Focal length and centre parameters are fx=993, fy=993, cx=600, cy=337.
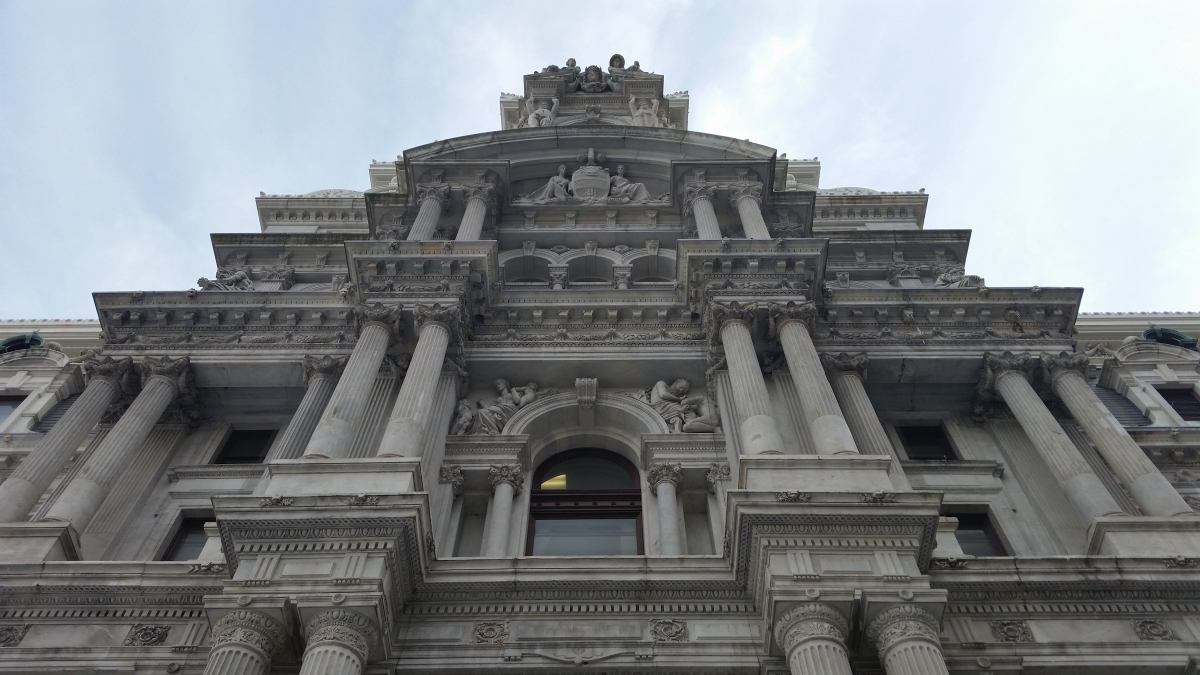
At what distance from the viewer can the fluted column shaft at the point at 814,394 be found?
16750 millimetres

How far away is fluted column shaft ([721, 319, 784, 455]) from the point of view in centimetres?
1675

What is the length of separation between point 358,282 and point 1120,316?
78.8ft

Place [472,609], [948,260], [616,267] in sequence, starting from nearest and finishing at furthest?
[472,609] < [616,267] < [948,260]

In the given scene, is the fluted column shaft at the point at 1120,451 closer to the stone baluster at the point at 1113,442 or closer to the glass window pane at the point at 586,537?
the stone baluster at the point at 1113,442

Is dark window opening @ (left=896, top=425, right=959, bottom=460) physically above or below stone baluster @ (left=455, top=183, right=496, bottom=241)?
below

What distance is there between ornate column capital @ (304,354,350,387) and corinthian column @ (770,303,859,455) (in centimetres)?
922

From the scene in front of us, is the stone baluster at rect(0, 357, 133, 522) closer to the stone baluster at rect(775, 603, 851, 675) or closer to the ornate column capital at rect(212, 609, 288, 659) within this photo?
the ornate column capital at rect(212, 609, 288, 659)

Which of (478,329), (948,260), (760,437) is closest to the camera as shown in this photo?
(760,437)

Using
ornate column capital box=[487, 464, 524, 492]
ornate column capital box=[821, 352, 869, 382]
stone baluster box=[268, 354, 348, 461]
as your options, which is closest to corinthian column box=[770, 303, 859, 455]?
ornate column capital box=[821, 352, 869, 382]

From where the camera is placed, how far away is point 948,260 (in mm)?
28344

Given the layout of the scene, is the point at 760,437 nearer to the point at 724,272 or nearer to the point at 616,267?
the point at 724,272

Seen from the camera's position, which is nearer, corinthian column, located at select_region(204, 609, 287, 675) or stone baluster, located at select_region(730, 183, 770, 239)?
corinthian column, located at select_region(204, 609, 287, 675)

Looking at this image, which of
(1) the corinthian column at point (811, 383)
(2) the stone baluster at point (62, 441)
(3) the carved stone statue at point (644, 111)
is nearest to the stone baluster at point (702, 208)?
(1) the corinthian column at point (811, 383)

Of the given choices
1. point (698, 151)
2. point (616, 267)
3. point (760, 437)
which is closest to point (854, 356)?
point (760, 437)
